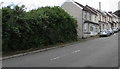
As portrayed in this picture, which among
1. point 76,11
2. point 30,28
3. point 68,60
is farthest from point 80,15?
point 68,60

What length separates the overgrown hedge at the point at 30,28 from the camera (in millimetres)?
18188

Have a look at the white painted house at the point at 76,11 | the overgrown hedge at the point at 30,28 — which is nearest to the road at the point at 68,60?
the overgrown hedge at the point at 30,28

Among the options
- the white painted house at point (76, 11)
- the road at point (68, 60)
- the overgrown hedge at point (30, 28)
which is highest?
the white painted house at point (76, 11)

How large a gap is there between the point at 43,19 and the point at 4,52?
7272 mm

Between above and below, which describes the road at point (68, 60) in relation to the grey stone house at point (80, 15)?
below

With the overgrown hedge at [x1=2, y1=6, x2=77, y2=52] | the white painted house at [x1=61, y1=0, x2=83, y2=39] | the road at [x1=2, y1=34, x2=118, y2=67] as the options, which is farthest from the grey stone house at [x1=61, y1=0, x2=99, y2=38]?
the road at [x1=2, y1=34, x2=118, y2=67]

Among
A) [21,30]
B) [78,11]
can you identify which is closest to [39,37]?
[21,30]

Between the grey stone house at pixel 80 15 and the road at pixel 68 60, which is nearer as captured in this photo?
the road at pixel 68 60

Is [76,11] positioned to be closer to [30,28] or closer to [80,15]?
[80,15]

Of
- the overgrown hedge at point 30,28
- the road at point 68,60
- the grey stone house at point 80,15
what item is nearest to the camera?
the road at point 68,60

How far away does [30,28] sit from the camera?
2077 centimetres

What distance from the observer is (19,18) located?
63.6 ft

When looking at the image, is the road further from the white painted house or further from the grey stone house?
the white painted house

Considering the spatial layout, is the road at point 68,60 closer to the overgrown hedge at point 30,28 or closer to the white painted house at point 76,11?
the overgrown hedge at point 30,28
